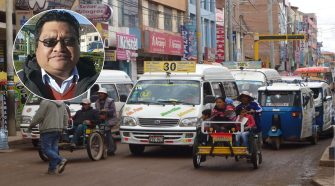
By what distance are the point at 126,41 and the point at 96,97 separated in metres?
15.3

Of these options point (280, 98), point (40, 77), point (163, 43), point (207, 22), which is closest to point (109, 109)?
point (280, 98)

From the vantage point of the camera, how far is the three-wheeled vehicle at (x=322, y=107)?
20594 millimetres

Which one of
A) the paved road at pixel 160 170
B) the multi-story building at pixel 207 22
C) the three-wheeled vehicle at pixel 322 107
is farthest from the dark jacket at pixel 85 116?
the multi-story building at pixel 207 22

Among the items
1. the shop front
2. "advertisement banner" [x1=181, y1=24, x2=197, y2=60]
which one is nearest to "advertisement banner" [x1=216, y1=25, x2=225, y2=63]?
the shop front

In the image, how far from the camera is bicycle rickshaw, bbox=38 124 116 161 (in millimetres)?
14195

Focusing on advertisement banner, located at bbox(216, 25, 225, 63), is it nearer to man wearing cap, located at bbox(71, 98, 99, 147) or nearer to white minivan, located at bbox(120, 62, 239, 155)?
white minivan, located at bbox(120, 62, 239, 155)

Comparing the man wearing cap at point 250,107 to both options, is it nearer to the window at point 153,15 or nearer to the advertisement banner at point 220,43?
the window at point 153,15

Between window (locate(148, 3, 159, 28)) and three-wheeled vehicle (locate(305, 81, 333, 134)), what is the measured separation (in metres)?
16.8

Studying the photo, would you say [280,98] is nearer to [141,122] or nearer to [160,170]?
[141,122]

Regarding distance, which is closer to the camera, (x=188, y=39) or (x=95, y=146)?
(x=95, y=146)

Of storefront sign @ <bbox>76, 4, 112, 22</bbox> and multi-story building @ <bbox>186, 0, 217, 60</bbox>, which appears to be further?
multi-story building @ <bbox>186, 0, 217, 60</bbox>

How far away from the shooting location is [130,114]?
49.8 feet

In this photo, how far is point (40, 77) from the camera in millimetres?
7902

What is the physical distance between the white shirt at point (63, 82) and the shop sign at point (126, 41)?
74.7 ft
